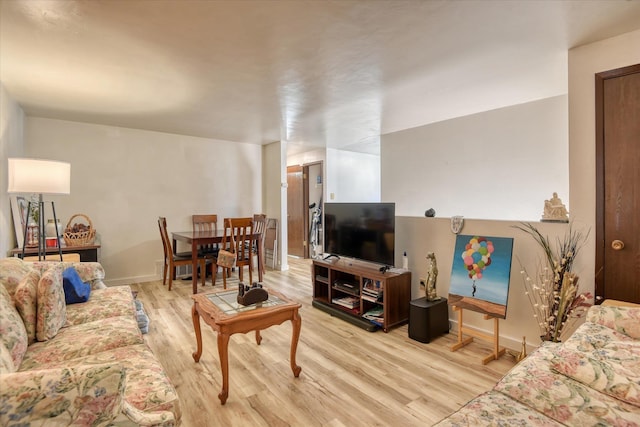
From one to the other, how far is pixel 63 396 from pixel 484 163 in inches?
175

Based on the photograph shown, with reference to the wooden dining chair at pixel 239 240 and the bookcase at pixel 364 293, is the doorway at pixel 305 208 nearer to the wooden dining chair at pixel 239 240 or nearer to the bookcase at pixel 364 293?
the wooden dining chair at pixel 239 240

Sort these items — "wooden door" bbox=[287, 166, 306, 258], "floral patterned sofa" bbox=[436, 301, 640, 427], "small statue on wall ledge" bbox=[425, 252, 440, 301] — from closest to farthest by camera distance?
1. "floral patterned sofa" bbox=[436, 301, 640, 427]
2. "small statue on wall ledge" bbox=[425, 252, 440, 301]
3. "wooden door" bbox=[287, 166, 306, 258]

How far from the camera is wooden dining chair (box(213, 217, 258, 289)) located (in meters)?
4.34

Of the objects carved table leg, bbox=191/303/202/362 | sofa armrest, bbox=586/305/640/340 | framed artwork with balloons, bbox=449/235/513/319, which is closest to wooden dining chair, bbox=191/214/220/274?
carved table leg, bbox=191/303/202/362

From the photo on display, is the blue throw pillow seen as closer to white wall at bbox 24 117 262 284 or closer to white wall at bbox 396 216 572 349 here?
white wall at bbox 24 117 262 284

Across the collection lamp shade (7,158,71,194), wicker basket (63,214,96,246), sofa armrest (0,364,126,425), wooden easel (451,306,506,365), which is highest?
lamp shade (7,158,71,194)

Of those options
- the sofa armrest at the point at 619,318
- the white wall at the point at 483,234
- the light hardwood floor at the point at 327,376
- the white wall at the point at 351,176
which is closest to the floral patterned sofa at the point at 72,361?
the light hardwood floor at the point at 327,376

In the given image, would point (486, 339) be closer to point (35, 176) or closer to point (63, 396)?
point (63, 396)

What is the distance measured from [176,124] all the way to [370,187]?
4.08 metres

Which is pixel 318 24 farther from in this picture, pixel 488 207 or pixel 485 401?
pixel 488 207

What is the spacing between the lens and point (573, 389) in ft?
4.22

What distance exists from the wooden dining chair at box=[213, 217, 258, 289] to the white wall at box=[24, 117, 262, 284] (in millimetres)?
1099

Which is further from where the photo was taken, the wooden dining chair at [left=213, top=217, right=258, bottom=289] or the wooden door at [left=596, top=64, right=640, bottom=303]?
the wooden dining chair at [left=213, top=217, right=258, bottom=289]

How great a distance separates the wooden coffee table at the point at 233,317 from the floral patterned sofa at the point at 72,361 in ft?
1.28
